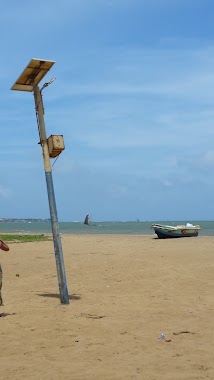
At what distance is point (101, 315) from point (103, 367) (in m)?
2.91

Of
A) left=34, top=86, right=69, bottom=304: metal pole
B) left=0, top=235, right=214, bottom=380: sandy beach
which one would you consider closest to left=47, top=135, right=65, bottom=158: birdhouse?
left=34, top=86, right=69, bottom=304: metal pole

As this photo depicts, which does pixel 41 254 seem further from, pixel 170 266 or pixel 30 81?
pixel 30 81

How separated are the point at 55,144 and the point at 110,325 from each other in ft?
11.3

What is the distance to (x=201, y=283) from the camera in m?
11.8

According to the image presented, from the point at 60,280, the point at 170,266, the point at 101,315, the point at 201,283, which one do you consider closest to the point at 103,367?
the point at 101,315

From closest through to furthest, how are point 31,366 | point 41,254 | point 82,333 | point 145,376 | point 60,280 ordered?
1. point 145,376
2. point 31,366
3. point 82,333
4. point 60,280
5. point 41,254

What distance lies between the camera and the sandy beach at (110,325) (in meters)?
5.60

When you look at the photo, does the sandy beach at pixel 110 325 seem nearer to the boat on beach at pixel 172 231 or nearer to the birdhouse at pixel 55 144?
the birdhouse at pixel 55 144

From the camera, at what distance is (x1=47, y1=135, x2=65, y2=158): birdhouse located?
9352mm

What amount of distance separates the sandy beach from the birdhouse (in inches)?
112

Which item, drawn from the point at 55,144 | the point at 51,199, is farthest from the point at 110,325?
the point at 55,144

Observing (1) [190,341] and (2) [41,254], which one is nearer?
(1) [190,341]

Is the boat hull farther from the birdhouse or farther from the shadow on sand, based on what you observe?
the birdhouse

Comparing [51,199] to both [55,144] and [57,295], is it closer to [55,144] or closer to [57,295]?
[55,144]
